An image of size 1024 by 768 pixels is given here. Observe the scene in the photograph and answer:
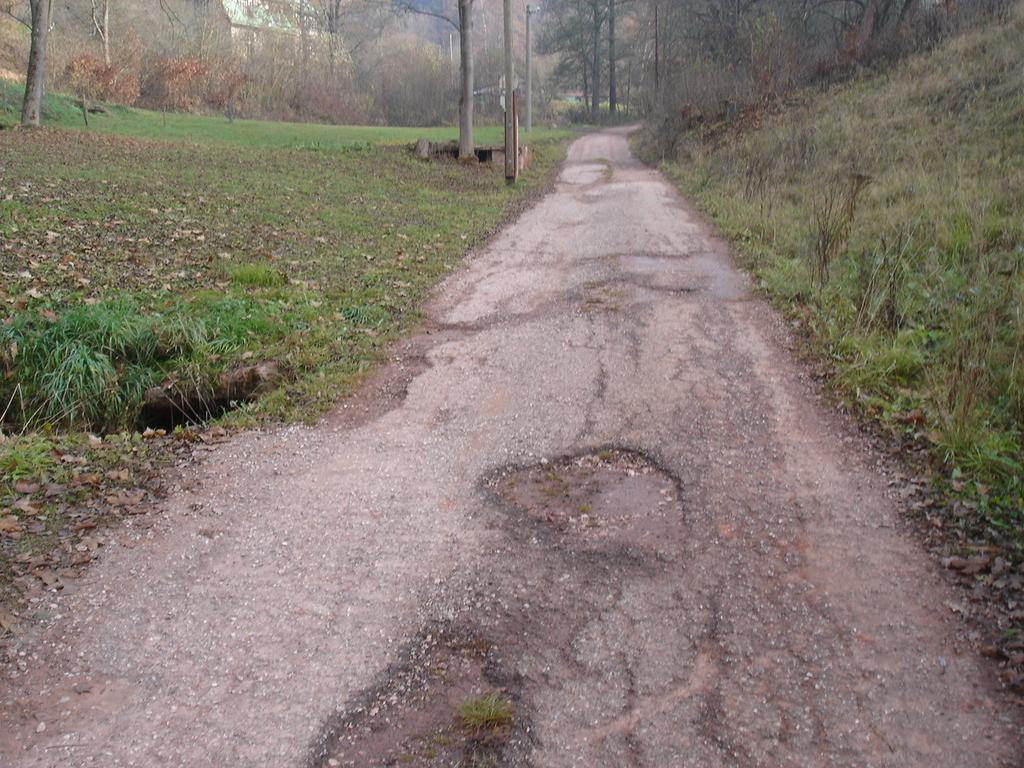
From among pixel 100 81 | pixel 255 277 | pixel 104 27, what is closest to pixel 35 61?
pixel 100 81

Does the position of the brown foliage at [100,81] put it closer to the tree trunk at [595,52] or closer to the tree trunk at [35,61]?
the tree trunk at [35,61]

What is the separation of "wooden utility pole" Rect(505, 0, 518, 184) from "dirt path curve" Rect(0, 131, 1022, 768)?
47.3 ft

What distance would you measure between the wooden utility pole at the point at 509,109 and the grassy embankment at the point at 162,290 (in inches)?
128

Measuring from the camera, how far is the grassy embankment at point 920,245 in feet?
17.0

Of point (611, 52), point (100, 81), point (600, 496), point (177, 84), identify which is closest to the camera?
point (600, 496)

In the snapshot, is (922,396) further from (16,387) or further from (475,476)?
(16,387)

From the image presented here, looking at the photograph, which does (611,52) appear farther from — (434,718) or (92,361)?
(434,718)

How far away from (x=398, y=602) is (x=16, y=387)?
4529mm

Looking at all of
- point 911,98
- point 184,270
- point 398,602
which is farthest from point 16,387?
point 911,98

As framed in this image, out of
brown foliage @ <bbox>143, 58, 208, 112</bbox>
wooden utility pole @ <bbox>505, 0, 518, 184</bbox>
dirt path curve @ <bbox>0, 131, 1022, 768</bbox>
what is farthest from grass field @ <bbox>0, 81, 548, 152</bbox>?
dirt path curve @ <bbox>0, 131, 1022, 768</bbox>

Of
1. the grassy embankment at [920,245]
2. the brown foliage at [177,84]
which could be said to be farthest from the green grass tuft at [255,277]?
the brown foliage at [177,84]

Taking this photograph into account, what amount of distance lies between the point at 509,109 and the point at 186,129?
11628mm

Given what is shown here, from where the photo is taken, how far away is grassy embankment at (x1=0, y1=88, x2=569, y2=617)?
17.7 feet

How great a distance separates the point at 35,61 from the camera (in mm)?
18922
